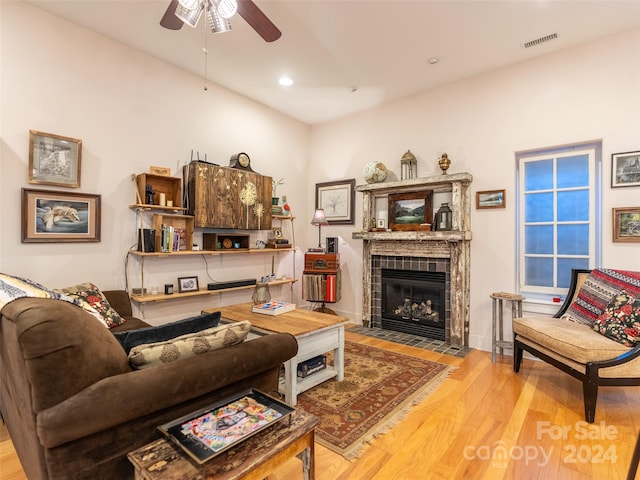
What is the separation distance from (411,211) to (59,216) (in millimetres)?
3768

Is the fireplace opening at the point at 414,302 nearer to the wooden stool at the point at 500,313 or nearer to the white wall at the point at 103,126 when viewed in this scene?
the wooden stool at the point at 500,313

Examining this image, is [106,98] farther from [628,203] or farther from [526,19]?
[628,203]

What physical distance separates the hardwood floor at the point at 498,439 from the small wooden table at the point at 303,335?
545 mm

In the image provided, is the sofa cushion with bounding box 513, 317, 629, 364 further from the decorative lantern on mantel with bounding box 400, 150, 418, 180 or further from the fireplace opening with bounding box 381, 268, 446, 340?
the decorative lantern on mantel with bounding box 400, 150, 418, 180

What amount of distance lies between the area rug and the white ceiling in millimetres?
3149

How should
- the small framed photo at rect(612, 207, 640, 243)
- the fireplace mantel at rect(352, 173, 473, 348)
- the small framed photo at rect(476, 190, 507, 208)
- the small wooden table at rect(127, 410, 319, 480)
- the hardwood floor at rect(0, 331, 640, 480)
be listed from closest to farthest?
the small wooden table at rect(127, 410, 319, 480)
the hardwood floor at rect(0, 331, 640, 480)
the small framed photo at rect(612, 207, 640, 243)
the small framed photo at rect(476, 190, 507, 208)
the fireplace mantel at rect(352, 173, 473, 348)

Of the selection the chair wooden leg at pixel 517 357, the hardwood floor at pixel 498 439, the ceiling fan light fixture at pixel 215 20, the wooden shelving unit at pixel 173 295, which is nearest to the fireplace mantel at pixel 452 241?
the chair wooden leg at pixel 517 357

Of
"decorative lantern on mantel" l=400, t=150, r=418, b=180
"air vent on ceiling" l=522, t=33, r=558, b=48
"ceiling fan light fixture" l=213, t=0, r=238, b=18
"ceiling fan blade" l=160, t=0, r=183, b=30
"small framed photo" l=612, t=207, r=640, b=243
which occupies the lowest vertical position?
"small framed photo" l=612, t=207, r=640, b=243

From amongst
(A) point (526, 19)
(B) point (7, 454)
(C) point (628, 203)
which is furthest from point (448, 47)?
(B) point (7, 454)

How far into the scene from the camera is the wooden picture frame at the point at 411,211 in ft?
13.3

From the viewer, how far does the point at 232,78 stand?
387 cm

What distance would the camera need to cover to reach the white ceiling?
2.65 meters

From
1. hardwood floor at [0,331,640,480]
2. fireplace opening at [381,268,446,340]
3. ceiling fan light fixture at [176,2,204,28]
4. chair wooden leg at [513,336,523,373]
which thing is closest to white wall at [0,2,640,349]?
fireplace opening at [381,268,446,340]

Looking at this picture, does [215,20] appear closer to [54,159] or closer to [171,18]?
[171,18]
